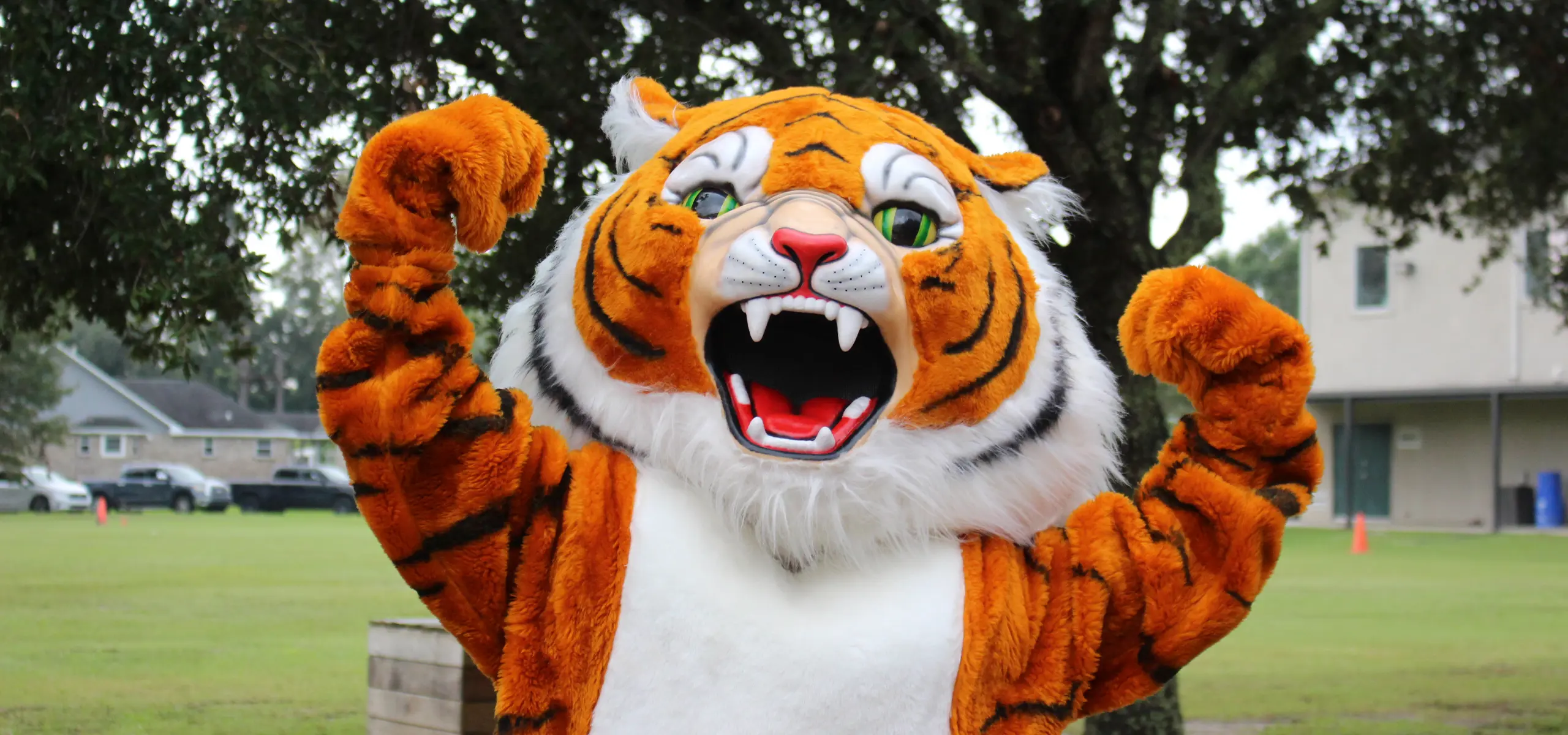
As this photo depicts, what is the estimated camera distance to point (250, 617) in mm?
11617

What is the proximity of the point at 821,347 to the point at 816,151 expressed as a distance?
0.36 metres

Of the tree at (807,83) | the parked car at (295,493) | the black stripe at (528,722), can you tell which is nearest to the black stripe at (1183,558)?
the black stripe at (528,722)

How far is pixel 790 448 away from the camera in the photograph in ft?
7.23

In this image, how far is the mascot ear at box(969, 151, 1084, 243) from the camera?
2.72 metres

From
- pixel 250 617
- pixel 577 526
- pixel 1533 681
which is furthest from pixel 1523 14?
pixel 250 617

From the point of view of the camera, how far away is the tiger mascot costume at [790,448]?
2.15m

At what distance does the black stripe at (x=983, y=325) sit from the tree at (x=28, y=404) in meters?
35.9

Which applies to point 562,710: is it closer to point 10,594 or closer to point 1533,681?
point 1533,681

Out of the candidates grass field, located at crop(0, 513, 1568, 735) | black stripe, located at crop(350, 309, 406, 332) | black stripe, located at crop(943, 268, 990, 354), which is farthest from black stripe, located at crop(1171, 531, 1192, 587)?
grass field, located at crop(0, 513, 1568, 735)

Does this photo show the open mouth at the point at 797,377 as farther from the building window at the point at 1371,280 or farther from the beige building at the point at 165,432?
the beige building at the point at 165,432

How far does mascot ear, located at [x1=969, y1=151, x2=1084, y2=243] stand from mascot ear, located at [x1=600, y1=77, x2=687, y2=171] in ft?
2.02

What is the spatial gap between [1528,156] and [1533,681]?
3.93 m

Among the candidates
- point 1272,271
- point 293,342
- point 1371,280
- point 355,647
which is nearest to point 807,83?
point 355,647

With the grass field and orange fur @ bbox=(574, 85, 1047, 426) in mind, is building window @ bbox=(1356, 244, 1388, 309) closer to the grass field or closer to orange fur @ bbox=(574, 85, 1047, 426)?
the grass field
